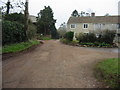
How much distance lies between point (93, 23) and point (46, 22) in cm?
1764

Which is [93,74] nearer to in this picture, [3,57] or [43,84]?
[43,84]

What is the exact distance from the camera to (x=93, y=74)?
6.56 meters

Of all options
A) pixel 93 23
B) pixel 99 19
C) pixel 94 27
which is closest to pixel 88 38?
pixel 94 27

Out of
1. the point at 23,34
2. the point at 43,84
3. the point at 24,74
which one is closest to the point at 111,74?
the point at 43,84

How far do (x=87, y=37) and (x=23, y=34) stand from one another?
10891mm

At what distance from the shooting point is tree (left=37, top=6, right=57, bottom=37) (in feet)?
154

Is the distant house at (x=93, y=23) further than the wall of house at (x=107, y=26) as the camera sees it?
Yes

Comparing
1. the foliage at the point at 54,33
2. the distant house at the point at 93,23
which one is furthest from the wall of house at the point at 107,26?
the foliage at the point at 54,33

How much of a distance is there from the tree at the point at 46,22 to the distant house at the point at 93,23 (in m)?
11.4

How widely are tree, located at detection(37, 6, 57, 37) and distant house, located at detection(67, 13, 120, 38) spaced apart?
11.4m

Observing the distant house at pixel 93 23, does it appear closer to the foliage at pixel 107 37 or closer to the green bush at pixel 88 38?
the foliage at pixel 107 37

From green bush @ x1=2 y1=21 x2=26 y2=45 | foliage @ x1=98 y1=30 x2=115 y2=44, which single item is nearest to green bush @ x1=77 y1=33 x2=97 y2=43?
foliage @ x1=98 y1=30 x2=115 y2=44

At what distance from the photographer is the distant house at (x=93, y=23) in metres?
34.9

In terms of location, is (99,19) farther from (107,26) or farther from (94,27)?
(107,26)
